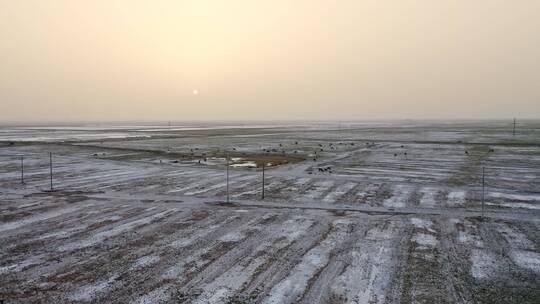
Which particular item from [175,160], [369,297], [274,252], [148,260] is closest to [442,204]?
[274,252]

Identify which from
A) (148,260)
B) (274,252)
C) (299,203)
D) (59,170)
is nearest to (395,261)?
(274,252)

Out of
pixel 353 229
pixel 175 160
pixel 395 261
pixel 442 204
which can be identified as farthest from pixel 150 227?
pixel 175 160

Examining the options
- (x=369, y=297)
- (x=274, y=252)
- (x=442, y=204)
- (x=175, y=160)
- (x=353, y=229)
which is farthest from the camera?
(x=175, y=160)

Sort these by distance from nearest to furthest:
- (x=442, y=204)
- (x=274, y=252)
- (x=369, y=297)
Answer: (x=369, y=297)
(x=274, y=252)
(x=442, y=204)

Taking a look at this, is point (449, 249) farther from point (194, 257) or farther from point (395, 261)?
point (194, 257)

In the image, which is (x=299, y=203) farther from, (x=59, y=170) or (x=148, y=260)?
(x=59, y=170)

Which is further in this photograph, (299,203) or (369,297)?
(299,203)

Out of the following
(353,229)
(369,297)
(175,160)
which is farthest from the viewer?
(175,160)

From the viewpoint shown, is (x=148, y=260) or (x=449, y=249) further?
(x=449, y=249)

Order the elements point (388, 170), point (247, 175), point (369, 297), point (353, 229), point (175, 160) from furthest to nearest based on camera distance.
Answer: point (175, 160) < point (388, 170) < point (247, 175) < point (353, 229) < point (369, 297)
